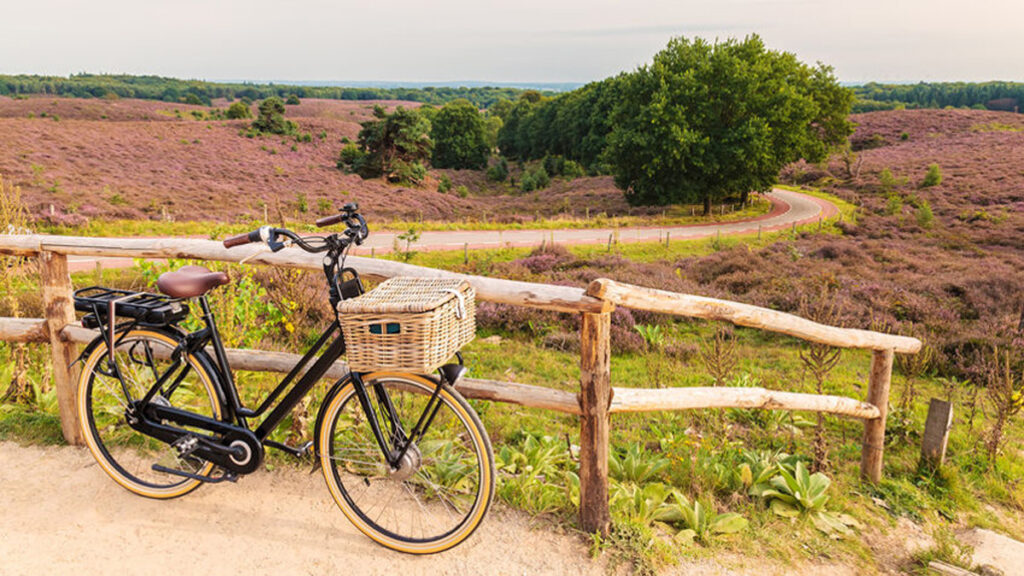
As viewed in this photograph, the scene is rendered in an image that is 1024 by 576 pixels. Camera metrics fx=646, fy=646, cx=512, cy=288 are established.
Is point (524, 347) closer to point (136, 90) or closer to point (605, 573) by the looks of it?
point (605, 573)

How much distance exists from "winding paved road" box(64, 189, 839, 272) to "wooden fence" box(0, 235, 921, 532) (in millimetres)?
13278

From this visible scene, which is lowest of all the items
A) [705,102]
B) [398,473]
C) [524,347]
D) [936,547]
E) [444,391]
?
[524,347]

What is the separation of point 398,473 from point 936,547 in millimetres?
3409

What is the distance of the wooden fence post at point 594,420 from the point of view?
10.8 ft

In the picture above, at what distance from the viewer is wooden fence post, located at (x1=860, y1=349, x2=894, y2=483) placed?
5000 millimetres

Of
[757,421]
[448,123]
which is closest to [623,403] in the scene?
[757,421]

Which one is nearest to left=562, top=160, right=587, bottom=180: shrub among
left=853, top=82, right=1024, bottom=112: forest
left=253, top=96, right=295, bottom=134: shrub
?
left=253, top=96, right=295, bottom=134: shrub

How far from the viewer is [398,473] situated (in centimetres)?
321

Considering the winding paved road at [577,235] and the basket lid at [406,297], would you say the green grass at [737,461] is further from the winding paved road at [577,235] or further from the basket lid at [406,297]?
the winding paved road at [577,235]

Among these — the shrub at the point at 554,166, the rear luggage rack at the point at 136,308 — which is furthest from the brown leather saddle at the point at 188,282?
the shrub at the point at 554,166

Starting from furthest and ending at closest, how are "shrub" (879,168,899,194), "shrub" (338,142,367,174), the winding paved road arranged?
"shrub" (338,142,367,174)
"shrub" (879,168,899,194)
the winding paved road

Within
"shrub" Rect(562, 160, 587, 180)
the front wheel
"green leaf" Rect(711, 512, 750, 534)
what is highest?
the front wheel

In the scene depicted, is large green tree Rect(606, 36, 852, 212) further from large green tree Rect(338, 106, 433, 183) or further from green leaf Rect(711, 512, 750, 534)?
green leaf Rect(711, 512, 750, 534)

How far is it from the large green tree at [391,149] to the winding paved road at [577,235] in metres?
20.8
